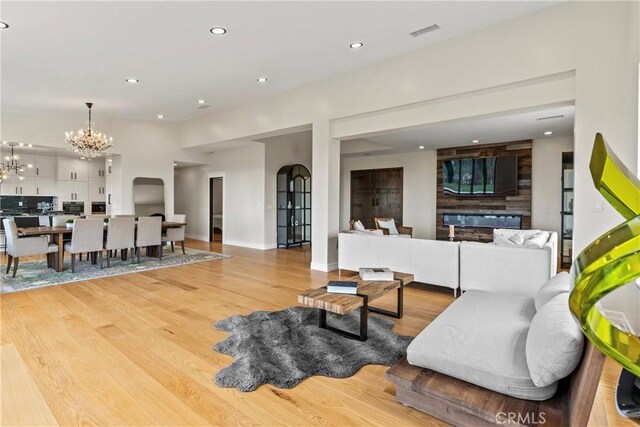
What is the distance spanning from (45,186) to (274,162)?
650cm

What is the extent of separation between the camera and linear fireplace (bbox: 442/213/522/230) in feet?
26.6

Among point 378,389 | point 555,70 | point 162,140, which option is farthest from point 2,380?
point 162,140

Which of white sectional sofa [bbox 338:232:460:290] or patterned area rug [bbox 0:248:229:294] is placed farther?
patterned area rug [bbox 0:248:229:294]

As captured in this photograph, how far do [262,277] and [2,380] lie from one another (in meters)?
3.30

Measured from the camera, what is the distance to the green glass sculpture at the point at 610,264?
1.23 ft

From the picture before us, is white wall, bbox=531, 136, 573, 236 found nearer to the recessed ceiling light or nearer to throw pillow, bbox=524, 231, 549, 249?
throw pillow, bbox=524, 231, 549, 249

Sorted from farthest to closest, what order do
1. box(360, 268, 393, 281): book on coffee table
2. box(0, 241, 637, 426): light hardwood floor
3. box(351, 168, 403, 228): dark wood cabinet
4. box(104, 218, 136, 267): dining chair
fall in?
box(351, 168, 403, 228): dark wood cabinet < box(104, 218, 136, 267): dining chair < box(360, 268, 393, 281): book on coffee table < box(0, 241, 637, 426): light hardwood floor

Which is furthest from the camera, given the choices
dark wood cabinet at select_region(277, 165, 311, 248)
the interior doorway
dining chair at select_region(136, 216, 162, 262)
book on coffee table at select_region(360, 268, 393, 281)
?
the interior doorway

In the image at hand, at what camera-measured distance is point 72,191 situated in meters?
9.91

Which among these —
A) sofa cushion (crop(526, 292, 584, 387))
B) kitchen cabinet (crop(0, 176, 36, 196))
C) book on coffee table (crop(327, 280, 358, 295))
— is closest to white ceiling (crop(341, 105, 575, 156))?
book on coffee table (crop(327, 280, 358, 295))

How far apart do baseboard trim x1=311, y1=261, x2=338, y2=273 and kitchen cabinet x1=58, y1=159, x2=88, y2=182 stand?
8.18m

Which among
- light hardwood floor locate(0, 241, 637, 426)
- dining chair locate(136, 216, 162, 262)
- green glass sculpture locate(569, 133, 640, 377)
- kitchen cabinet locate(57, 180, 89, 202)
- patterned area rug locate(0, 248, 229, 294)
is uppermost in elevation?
kitchen cabinet locate(57, 180, 89, 202)

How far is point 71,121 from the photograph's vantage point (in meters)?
7.61

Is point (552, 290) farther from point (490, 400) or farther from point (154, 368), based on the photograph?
point (154, 368)
